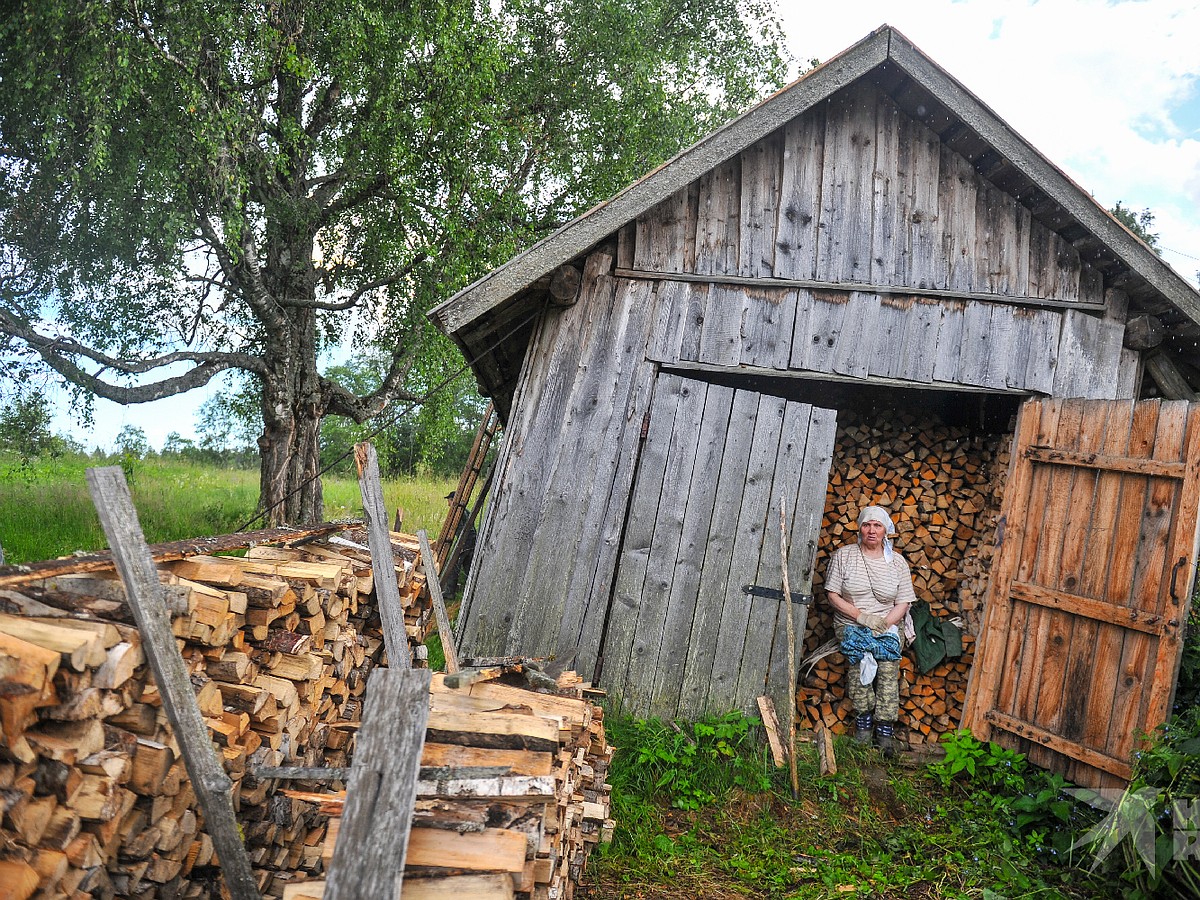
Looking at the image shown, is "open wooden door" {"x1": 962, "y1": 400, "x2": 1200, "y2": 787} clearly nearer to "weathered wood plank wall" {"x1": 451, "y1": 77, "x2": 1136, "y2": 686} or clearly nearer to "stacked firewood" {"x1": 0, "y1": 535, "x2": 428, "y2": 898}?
"weathered wood plank wall" {"x1": 451, "y1": 77, "x2": 1136, "y2": 686}

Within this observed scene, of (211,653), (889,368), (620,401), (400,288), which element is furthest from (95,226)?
(889,368)

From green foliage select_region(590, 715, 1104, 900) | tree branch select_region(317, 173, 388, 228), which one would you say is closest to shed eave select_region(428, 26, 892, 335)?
green foliage select_region(590, 715, 1104, 900)

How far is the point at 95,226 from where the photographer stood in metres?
9.65

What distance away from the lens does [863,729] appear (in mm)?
5562

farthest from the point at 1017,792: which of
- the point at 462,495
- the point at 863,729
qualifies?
the point at 462,495

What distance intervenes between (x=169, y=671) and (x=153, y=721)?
0.74ft

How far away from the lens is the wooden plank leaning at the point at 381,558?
13.1 ft

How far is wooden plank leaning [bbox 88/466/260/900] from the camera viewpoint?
104 inches

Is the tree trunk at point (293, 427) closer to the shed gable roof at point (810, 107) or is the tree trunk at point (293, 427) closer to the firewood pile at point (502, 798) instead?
the shed gable roof at point (810, 107)

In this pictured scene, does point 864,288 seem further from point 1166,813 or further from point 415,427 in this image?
point 415,427

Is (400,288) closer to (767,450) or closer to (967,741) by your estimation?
(767,450)

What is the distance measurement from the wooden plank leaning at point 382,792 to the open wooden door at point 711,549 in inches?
120

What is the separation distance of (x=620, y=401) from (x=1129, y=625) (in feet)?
10.8

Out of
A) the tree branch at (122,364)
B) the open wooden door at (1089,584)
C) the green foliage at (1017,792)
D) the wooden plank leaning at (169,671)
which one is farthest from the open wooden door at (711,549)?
the tree branch at (122,364)
